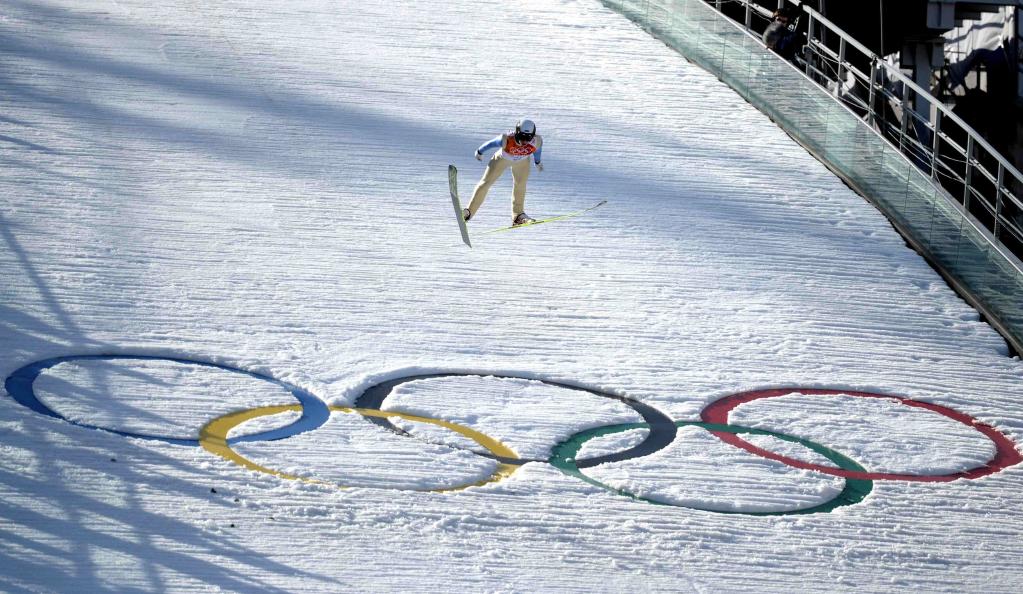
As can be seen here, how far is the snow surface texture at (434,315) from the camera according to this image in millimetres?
6941

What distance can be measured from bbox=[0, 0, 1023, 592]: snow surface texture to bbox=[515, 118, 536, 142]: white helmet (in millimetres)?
1445

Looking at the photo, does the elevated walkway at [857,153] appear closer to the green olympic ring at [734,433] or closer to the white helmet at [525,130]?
the green olympic ring at [734,433]

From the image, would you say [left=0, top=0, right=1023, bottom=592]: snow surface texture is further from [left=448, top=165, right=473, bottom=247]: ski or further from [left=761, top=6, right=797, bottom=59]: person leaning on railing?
[left=761, top=6, right=797, bottom=59]: person leaning on railing

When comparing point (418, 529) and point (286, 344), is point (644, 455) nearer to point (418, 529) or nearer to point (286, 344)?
point (418, 529)

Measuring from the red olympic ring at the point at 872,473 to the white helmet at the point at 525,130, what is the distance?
2.38 m

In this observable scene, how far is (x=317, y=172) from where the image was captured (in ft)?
41.0

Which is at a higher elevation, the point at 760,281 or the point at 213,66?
the point at 213,66

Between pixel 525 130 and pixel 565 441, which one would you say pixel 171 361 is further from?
pixel 525 130

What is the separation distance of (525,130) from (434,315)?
161cm

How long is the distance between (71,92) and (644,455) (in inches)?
332

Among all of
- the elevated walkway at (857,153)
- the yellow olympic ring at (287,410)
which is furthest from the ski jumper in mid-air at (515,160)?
the elevated walkway at (857,153)

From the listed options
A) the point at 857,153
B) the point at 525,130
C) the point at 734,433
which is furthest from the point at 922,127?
the point at 734,433

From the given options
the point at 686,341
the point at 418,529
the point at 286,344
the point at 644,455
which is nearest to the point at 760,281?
the point at 686,341

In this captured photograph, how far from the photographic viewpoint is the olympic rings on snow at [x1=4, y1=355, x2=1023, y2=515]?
7.68m
